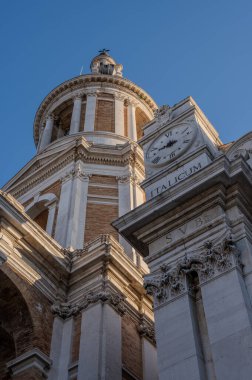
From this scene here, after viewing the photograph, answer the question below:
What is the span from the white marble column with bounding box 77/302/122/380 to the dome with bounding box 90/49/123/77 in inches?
988

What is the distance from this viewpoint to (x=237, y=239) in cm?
1321

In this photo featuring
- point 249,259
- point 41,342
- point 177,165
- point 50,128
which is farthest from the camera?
point 50,128

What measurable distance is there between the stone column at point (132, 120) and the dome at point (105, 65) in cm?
478

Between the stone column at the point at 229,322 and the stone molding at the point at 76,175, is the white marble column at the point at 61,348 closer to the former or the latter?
the stone column at the point at 229,322

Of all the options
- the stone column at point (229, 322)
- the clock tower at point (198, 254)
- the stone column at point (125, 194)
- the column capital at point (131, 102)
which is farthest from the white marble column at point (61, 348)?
the column capital at point (131, 102)

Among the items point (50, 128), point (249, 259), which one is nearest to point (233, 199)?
point (249, 259)

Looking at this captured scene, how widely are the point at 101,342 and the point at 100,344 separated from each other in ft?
0.29

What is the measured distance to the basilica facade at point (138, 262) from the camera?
1219 centimetres

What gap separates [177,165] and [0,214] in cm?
542

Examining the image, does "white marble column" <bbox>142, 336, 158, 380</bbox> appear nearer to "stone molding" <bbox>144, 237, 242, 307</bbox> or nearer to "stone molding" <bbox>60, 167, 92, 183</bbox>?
"stone molding" <bbox>144, 237, 242, 307</bbox>

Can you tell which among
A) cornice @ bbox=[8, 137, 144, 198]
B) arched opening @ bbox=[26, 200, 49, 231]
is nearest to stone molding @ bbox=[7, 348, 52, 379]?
arched opening @ bbox=[26, 200, 49, 231]

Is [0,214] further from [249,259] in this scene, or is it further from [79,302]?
[249,259]

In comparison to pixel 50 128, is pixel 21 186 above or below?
below

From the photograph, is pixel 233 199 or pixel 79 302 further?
pixel 79 302
